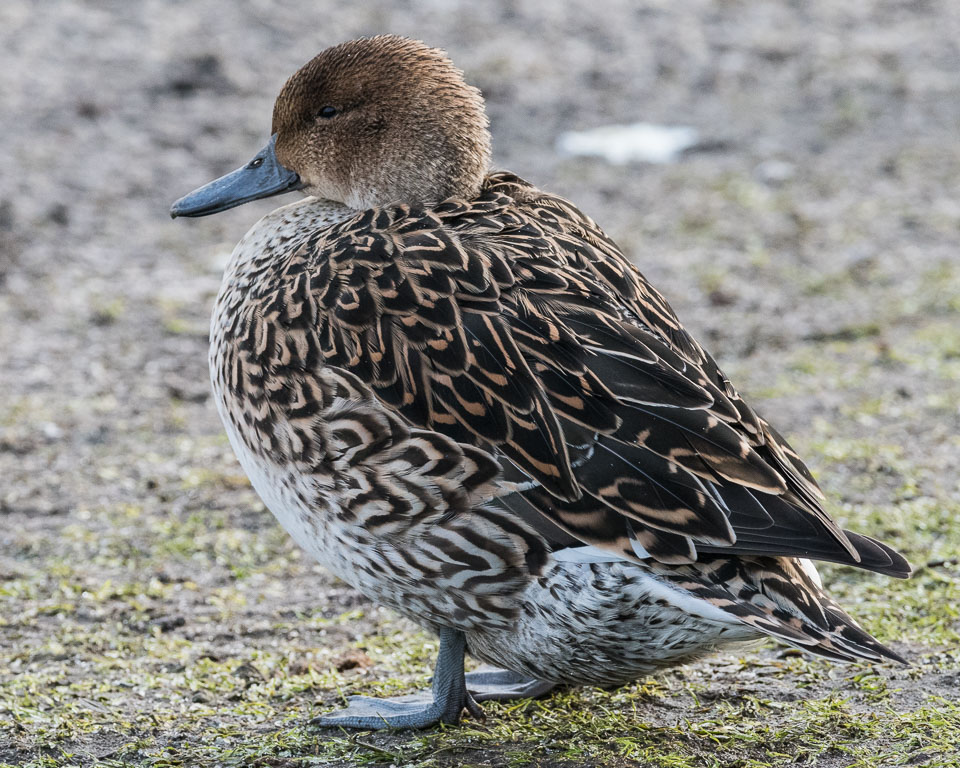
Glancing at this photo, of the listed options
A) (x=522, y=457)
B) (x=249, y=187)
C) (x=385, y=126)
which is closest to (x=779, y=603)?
(x=522, y=457)

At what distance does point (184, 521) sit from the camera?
16.6 ft

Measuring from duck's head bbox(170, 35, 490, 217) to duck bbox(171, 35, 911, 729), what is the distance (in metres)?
0.16

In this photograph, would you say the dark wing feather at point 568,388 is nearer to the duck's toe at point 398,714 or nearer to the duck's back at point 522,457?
the duck's back at point 522,457

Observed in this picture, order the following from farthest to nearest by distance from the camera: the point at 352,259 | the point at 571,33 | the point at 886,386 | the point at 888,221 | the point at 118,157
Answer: the point at 571,33
the point at 118,157
the point at 888,221
the point at 886,386
the point at 352,259

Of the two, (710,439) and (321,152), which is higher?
(321,152)

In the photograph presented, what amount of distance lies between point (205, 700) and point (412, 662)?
0.67 metres

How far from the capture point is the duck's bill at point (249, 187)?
4.31m

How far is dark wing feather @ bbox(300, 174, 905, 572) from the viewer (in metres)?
3.23

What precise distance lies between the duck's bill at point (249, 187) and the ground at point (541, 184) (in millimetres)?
1320

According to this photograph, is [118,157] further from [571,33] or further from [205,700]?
[205,700]

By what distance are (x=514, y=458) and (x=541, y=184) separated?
497cm

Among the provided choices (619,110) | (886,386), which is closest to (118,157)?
(619,110)

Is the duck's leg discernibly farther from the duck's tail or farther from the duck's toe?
the duck's tail

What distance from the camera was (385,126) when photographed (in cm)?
408
